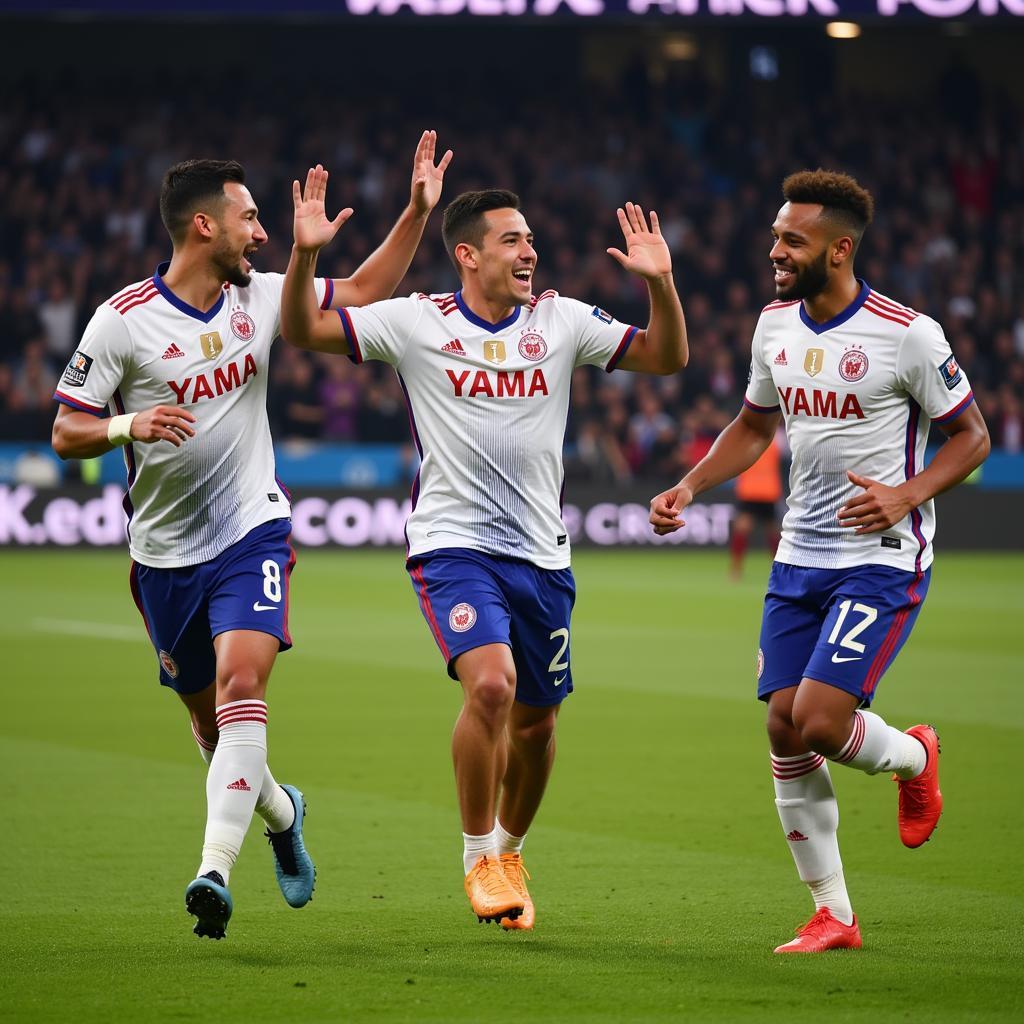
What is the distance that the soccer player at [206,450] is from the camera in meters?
5.95

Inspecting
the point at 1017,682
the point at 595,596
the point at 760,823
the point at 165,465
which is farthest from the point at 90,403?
the point at 595,596

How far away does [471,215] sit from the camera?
6371mm

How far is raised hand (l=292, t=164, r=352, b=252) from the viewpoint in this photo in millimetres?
6035

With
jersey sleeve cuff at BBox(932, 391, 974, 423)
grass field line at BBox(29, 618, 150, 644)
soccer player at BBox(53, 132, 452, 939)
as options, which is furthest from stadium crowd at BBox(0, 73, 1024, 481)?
jersey sleeve cuff at BBox(932, 391, 974, 423)

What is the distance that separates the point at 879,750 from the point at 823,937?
24.3 inches

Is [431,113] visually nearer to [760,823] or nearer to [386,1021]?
[760,823]

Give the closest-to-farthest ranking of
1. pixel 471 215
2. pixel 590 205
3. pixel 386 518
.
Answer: pixel 471 215, pixel 386 518, pixel 590 205

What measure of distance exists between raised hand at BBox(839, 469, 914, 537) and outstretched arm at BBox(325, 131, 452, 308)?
185 cm

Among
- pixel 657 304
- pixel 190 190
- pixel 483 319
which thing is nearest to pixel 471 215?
pixel 483 319

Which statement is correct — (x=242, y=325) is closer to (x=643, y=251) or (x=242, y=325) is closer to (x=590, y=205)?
(x=643, y=251)

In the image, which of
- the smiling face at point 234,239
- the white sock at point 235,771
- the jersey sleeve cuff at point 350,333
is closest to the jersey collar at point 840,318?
the jersey sleeve cuff at point 350,333

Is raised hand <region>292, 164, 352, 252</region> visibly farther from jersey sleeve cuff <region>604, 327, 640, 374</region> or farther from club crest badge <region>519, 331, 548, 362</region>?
jersey sleeve cuff <region>604, 327, 640, 374</region>

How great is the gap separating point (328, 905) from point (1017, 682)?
281 inches

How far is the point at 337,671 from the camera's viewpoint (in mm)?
12930
